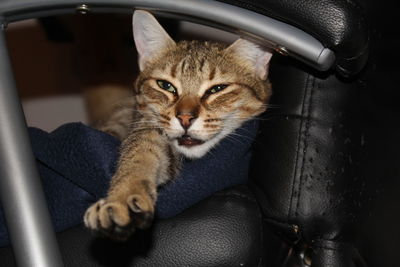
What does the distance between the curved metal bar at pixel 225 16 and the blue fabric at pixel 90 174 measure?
30cm

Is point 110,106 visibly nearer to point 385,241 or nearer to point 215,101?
point 215,101

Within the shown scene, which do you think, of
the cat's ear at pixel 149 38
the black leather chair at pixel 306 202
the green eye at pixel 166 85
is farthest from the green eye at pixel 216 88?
the black leather chair at pixel 306 202

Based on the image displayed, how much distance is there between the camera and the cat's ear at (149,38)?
1.44 metres

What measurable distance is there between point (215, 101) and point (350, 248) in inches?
21.7

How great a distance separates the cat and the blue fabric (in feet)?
0.15

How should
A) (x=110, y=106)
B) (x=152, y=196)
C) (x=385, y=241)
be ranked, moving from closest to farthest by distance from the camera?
(x=385, y=241) → (x=152, y=196) → (x=110, y=106)

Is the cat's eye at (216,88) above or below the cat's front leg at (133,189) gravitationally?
above

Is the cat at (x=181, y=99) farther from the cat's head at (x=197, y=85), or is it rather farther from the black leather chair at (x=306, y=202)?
the black leather chair at (x=306, y=202)

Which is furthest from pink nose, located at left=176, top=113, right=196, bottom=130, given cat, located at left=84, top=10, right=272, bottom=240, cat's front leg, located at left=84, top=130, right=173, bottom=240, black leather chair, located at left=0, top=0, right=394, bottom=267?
black leather chair, located at left=0, top=0, right=394, bottom=267

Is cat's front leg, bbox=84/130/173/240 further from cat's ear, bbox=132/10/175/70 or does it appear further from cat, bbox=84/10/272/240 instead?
cat's ear, bbox=132/10/175/70

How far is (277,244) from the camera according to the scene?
1.13 m

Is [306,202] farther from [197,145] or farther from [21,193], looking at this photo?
[21,193]

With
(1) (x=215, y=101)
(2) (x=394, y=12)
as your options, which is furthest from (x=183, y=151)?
(2) (x=394, y=12)

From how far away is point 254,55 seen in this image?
4.74 feet
